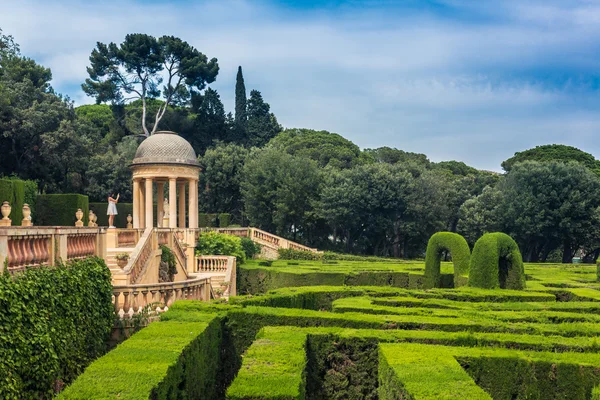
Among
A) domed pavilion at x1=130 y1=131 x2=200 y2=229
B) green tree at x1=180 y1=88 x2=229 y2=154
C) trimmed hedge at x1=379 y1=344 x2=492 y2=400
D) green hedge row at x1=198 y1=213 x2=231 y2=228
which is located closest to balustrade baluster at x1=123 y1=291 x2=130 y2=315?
trimmed hedge at x1=379 y1=344 x2=492 y2=400

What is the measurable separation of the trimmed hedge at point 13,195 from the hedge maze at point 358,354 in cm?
2173

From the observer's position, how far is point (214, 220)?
5484cm

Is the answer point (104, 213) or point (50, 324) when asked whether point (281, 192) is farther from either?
point (50, 324)

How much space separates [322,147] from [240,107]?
14.8 m

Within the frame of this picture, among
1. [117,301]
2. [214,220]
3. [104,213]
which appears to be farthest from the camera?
[214,220]

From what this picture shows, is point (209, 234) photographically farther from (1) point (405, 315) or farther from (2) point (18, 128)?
(1) point (405, 315)

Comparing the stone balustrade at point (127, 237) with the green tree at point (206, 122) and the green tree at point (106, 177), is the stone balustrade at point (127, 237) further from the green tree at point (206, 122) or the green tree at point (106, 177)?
the green tree at point (206, 122)

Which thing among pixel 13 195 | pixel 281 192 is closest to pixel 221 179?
pixel 281 192

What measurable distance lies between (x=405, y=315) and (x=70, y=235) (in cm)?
828

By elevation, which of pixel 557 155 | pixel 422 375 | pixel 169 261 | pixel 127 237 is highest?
pixel 557 155

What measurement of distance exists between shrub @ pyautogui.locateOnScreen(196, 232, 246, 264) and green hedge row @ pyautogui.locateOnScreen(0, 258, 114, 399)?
71.4 ft

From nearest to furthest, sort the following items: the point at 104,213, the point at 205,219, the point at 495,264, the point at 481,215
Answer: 1. the point at 495,264
2. the point at 104,213
3. the point at 481,215
4. the point at 205,219

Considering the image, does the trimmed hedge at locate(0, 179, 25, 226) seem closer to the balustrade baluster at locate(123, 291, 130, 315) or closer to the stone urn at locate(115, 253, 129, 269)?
the stone urn at locate(115, 253, 129, 269)

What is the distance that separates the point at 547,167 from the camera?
4956cm
